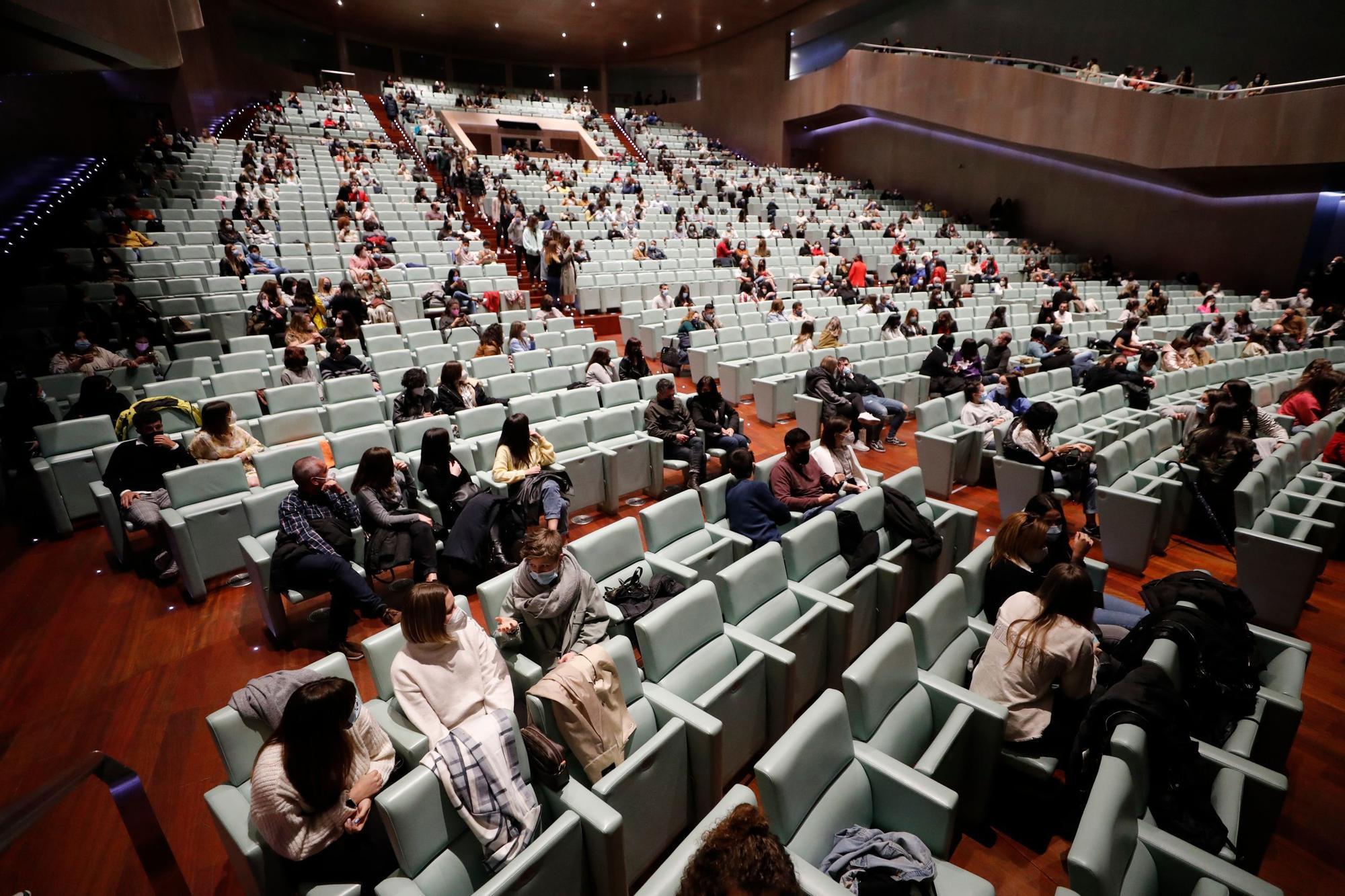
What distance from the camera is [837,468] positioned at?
13.4 ft

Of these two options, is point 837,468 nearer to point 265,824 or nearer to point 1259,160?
point 265,824

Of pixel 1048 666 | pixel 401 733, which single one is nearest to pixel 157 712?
pixel 401 733

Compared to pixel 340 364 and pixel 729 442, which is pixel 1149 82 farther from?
pixel 340 364

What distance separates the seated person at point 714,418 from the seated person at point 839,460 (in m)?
1.07

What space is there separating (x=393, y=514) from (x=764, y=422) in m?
4.03

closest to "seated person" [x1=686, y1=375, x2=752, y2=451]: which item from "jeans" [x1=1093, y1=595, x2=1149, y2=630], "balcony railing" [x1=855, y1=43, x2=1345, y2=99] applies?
"jeans" [x1=1093, y1=595, x2=1149, y2=630]

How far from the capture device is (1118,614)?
9.78 feet

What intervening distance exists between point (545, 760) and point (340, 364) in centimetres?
488

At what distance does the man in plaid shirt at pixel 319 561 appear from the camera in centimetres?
309

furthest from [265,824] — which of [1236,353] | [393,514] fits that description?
[1236,353]

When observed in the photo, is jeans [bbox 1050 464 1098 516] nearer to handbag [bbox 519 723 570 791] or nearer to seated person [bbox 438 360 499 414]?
handbag [bbox 519 723 570 791]

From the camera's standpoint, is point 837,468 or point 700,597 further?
point 837,468

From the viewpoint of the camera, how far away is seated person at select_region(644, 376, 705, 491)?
4957 mm

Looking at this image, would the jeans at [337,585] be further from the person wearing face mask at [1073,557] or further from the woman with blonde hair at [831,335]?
the woman with blonde hair at [831,335]
